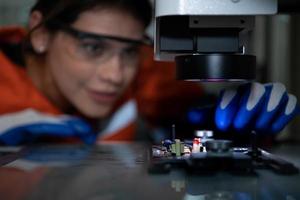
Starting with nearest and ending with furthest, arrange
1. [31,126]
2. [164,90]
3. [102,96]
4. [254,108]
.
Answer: [254,108] < [31,126] < [102,96] < [164,90]

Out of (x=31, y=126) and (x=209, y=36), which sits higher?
(x=209, y=36)

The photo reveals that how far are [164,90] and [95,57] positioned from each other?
1.20ft

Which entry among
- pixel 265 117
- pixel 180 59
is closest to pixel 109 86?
pixel 265 117

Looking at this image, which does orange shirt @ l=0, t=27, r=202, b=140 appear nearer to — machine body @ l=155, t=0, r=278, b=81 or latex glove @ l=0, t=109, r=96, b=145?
latex glove @ l=0, t=109, r=96, b=145

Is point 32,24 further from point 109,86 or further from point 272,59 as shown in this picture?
point 272,59

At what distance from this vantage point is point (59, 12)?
4.76 ft

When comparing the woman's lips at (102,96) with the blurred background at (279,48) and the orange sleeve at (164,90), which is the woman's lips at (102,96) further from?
the blurred background at (279,48)

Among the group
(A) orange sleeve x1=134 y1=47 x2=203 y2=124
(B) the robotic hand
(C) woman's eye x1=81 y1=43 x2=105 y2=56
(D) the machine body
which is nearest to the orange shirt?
(A) orange sleeve x1=134 y1=47 x2=203 y2=124

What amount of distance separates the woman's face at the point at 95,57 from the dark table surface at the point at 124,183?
678 mm

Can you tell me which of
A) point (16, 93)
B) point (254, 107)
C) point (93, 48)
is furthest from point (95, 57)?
point (254, 107)

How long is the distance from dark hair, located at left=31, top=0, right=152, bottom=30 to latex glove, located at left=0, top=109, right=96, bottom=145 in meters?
0.31

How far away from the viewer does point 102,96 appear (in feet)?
5.03

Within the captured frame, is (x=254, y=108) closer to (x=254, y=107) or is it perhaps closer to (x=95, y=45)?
(x=254, y=107)

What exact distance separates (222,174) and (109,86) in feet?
2.81
